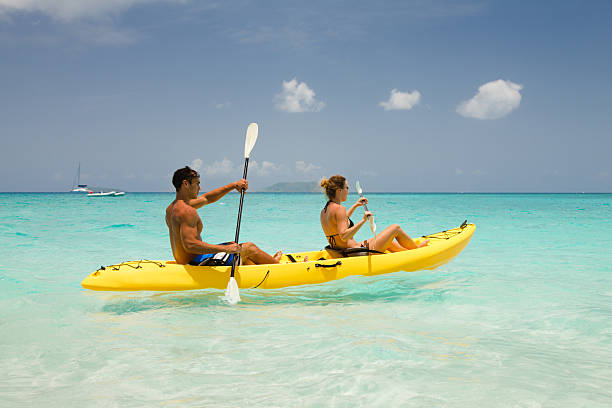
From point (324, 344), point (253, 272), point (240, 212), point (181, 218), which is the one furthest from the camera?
point (240, 212)

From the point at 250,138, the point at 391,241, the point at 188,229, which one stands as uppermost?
the point at 250,138

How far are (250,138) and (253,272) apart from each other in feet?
8.01

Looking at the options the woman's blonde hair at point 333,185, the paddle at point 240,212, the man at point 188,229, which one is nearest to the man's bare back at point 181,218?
the man at point 188,229

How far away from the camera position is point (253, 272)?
15.8 ft

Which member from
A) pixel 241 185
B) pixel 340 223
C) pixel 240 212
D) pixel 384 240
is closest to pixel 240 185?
pixel 241 185

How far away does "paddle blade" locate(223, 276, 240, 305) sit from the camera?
4543 millimetres

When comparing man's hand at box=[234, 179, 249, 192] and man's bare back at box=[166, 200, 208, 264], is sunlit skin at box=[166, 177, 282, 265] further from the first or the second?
man's hand at box=[234, 179, 249, 192]

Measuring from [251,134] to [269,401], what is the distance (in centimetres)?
462

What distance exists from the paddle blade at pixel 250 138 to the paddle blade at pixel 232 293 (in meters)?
2.33

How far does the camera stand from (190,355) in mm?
3236

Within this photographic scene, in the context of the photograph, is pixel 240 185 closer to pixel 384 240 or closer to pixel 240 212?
pixel 240 212

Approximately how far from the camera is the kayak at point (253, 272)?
15.1 ft

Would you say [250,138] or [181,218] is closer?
[181,218]

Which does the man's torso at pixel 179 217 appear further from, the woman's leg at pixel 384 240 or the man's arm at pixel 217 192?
the woman's leg at pixel 384 240
